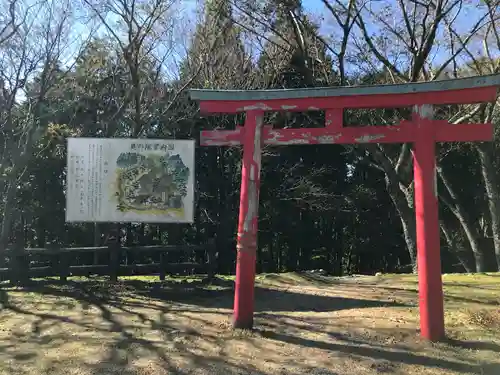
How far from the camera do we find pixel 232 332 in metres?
6.90

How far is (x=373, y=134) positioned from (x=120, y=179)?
5437 mm

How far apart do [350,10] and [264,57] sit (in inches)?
168

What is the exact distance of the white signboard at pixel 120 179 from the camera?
1020cm

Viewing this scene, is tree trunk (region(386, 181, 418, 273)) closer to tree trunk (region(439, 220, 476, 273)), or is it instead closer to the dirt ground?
tree trunk (region(439, 220, 476, 273))

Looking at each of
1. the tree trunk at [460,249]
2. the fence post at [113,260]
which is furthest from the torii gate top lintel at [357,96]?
the tree trunk at [460,249]

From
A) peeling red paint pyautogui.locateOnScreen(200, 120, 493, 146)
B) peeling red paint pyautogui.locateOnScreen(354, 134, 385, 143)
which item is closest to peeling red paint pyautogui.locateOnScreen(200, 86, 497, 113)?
peeling red paint pyautogui.locateOnScreen(200, 120, 493, 146)

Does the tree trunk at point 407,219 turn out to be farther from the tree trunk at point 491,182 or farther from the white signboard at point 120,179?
the white signboard at point 120,179

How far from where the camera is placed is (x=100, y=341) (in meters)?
6.51

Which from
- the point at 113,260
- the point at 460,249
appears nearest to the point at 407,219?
the point at 460,249

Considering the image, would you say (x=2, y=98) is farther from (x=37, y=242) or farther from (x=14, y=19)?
Result: (x=37, y=242)

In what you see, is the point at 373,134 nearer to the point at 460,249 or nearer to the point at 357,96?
the point at 357,96

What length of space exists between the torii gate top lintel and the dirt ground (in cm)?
311

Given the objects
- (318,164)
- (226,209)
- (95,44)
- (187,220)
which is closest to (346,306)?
(187,220)

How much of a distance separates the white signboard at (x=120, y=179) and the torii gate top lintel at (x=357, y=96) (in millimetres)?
3109
